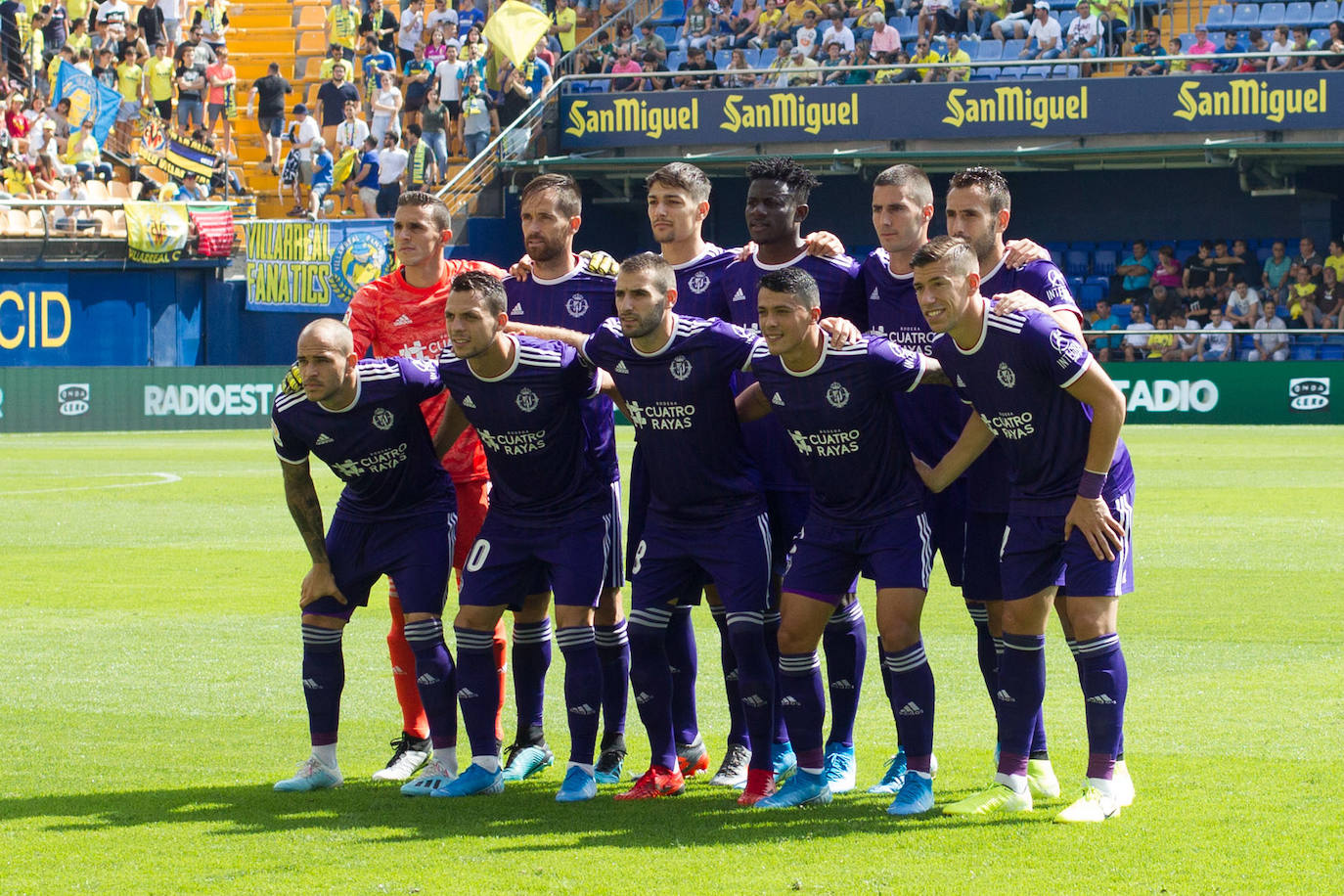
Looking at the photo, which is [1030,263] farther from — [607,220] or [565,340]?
[607,220]

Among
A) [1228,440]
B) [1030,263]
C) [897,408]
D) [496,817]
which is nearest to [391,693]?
[496,817]

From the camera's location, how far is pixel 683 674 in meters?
7.06

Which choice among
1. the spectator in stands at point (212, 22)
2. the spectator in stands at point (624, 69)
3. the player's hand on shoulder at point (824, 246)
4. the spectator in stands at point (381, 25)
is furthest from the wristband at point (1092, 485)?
the spectator in stands at point (212, 22)

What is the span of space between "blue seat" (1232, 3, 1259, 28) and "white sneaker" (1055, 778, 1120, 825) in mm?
26713

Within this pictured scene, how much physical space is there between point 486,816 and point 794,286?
2154 mm

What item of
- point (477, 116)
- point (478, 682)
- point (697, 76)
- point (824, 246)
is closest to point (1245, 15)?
point (697, 76)

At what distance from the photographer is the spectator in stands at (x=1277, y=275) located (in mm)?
29391

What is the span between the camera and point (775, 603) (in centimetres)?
684

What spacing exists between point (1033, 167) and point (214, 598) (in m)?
22.2

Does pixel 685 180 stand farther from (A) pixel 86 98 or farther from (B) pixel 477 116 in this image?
(A) pixel 86 98

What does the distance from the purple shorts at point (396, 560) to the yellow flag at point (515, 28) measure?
24.2 m

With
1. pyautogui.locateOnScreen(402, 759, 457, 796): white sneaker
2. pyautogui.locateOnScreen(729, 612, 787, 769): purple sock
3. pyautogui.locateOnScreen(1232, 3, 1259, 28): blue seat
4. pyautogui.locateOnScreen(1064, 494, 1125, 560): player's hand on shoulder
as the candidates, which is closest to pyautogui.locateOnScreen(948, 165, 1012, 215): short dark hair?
pyautogui.locateOnScreen(1064, 494, 1125, 560): player's hand on shoulder

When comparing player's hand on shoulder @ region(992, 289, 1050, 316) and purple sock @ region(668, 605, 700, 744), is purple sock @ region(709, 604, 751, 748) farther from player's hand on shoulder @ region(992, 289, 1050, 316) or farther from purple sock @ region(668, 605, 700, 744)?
player's hand on shoulder @ region(992, 289, 1050, 316)

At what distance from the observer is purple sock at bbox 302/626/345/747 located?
22.1ft
